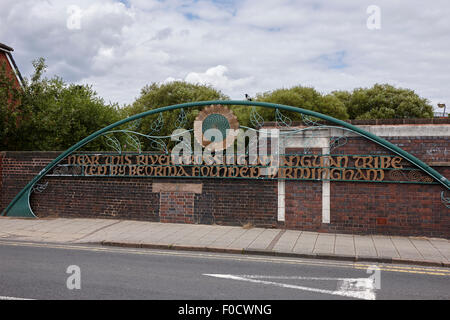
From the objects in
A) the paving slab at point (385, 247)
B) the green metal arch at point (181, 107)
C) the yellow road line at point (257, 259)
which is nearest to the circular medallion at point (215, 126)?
the green metal arch at point (181, 107)

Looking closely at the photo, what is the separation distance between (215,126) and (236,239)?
3669mm

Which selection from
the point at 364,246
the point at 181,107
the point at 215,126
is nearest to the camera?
the point at 364,246

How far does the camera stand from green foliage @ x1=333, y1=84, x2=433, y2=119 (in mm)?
44219

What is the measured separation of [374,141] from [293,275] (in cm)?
518

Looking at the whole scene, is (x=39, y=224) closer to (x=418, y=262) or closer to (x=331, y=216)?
(x=331, y=216)

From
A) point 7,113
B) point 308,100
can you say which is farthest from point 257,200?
point 308,100

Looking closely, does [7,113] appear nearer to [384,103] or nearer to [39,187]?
[39,187]

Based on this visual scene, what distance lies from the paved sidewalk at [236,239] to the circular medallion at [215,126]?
2.44 metres

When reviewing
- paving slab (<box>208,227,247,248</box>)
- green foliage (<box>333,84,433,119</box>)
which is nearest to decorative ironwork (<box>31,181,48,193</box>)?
paving slab (<box>208,227,247,248</box>)

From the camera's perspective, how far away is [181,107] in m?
12.9

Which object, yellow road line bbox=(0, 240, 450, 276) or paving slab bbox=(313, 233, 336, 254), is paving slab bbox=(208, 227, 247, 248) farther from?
paving slab bbox=(313, 233, 336, 254)

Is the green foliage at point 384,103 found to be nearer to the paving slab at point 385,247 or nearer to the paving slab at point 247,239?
the paving slab at point 385,247

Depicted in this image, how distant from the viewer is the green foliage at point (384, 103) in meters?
44.2

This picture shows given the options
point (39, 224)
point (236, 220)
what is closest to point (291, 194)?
point (236, 220)
